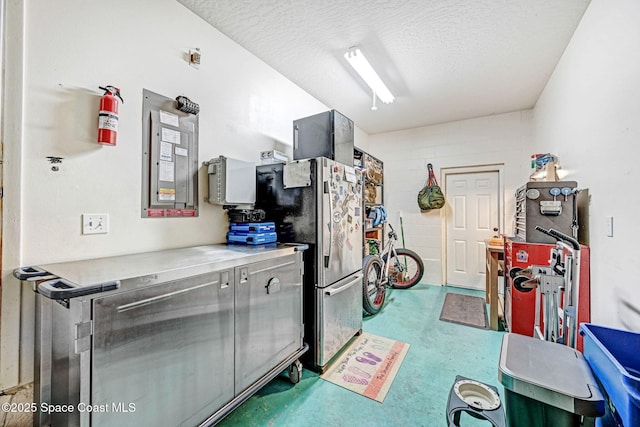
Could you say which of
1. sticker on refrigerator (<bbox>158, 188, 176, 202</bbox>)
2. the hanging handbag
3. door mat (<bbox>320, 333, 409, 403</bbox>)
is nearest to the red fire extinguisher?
sticker on refrigerator (<bbox>158, 188, 176, 202</bbox>)

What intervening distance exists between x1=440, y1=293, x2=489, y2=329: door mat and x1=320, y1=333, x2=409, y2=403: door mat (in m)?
1.06

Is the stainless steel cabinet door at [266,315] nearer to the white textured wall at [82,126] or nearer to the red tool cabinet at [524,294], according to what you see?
the white textured wall at [82,126]

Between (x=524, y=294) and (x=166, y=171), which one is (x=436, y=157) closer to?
(x=524, y=294)

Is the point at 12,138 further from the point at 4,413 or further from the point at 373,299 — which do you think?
the point at 373,299

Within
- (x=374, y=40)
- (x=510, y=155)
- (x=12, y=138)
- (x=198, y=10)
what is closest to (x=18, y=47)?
(x=12, y=138)

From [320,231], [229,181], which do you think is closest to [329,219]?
[320,231]

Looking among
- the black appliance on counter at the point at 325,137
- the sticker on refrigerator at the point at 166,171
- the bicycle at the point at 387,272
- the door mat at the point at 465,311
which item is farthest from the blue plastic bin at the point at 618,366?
the sticker on refrigerator at the point at 166,171

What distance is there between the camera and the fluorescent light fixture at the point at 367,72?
8.45 ft

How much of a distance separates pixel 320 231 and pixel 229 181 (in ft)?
2.79

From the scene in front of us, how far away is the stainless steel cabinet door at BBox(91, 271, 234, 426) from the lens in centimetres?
106

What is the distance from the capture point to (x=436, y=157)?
479 centimetres

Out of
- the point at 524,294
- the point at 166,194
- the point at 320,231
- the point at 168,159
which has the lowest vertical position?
the point at 524,294

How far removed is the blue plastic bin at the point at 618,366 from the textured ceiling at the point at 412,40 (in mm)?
2339

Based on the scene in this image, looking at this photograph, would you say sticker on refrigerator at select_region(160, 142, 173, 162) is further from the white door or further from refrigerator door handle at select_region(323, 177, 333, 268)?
the white door
